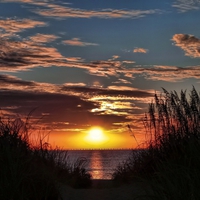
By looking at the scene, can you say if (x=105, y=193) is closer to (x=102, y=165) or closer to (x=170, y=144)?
(x=170, y=144)

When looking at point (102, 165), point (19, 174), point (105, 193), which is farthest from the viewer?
point (102, 165)

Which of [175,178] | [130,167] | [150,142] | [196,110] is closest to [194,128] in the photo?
[196,110]

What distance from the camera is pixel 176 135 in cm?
1184

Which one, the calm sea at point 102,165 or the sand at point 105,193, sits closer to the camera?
the sand at point 105,193

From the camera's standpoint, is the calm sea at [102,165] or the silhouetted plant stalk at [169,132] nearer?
the silhouetted plant stalk at [169,132]

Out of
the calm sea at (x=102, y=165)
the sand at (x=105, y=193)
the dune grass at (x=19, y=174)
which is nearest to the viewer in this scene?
the dune grass at (x=19, y=174)

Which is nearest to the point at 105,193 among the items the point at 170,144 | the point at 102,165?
the point at 170,144

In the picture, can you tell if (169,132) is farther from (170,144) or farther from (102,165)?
(102,165)

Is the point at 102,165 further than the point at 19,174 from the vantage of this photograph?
Yes

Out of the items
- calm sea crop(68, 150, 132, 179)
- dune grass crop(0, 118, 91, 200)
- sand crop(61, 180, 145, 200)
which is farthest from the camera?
calm sea crop(68, 150, 132, 179)

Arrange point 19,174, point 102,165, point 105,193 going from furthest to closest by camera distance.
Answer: point 102,165 < point 105,193 < point 19,174

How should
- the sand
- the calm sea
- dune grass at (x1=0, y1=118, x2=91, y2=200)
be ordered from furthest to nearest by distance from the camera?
1. the calm sea
2. the sand
3. dune grass at (x1=0, y1=118, x2=91, y2=200)

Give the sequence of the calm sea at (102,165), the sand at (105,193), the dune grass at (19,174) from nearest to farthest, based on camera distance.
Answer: the dune grass at (19,174)
the sand at (105,193)
the calm sea at (102,165)

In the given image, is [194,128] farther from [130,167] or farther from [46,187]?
[46,187]
